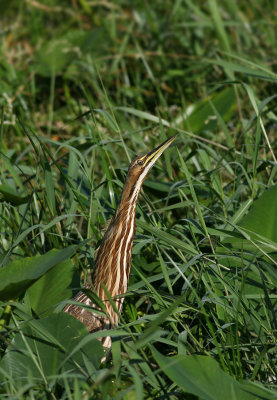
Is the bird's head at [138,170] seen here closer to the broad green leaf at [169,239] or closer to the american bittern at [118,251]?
the american bittern at [118,251]

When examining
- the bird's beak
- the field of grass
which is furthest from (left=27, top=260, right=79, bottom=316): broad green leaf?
the bird's beak

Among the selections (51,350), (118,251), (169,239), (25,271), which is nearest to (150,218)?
(118,251)

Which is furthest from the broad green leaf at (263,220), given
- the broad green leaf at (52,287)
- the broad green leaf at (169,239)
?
the broad green leaf at (52,287)

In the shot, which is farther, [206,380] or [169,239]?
[169,239]

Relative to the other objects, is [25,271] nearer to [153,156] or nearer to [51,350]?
[51,350]

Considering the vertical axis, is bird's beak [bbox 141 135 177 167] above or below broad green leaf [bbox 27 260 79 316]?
above

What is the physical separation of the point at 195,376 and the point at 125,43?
3109 mm

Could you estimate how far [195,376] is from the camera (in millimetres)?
1981

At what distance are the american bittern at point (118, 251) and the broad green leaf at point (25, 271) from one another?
26 centimetres

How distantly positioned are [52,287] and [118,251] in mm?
270

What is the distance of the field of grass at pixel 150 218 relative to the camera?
214 centimetres

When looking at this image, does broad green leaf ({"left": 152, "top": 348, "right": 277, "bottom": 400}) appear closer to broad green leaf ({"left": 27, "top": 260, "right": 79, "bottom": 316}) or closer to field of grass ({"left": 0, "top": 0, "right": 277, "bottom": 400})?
field of grass ({"left": 0, "top": 0, "right": 277, "bottom": 400})

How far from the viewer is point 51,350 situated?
2150 millimetres

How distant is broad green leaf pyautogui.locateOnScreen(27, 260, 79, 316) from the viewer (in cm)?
240
